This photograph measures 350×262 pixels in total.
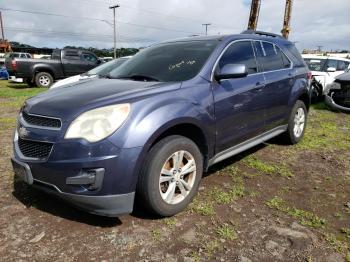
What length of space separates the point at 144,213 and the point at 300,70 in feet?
11.9

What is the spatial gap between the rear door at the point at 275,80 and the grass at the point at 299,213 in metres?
1.33

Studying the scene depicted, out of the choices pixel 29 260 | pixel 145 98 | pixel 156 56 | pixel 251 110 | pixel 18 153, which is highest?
pixel 156 56

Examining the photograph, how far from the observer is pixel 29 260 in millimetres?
2756

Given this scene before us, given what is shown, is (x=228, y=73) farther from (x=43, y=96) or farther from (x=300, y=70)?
(x=300, y=70)

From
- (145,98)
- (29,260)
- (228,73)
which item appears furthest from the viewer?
(228,73)

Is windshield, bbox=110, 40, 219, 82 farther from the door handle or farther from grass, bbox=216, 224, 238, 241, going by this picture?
grass, bbox=216, 224, 238, 241

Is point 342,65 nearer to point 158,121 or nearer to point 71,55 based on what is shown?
point 158,121

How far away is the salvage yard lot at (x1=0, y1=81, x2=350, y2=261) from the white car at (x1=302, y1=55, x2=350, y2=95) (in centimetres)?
689

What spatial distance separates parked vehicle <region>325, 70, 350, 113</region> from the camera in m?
8.91

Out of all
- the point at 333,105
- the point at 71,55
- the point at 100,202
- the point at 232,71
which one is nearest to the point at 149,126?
the point at 100,202

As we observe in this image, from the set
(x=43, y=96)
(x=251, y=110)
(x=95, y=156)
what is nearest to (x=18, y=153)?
(x=43, y=96)

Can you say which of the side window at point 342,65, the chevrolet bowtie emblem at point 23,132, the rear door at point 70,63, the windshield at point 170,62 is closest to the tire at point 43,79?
→ the rear door at point 70,63

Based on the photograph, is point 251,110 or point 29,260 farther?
point 251,110

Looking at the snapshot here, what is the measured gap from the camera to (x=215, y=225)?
3.28 m
